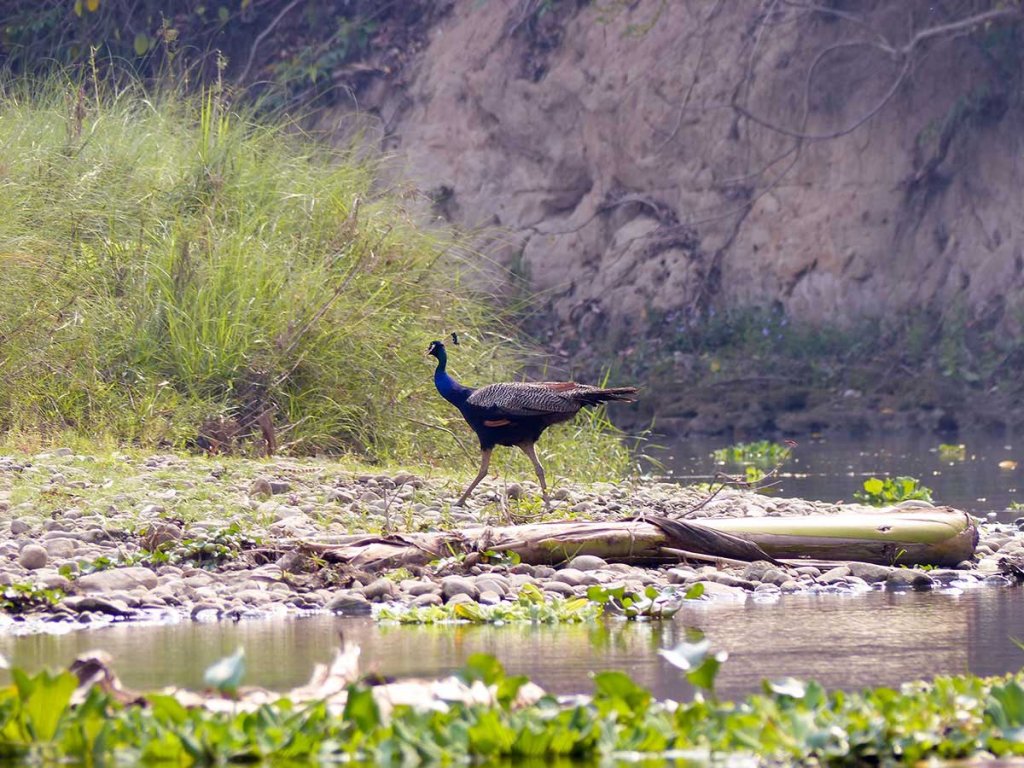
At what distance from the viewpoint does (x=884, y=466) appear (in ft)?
41.3

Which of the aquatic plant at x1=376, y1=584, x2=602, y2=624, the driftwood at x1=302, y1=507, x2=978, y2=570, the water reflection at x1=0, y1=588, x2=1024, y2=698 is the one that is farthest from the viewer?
the driftwood at x1=302, y1=507, x2=978, y2=570

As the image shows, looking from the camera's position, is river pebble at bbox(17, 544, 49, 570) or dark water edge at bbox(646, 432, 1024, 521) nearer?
river pebble at bbox(17, 544, 49, 570)

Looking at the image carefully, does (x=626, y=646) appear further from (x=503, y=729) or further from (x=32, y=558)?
(x=32, y=558)

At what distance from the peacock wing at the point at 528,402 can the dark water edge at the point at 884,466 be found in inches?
98.0

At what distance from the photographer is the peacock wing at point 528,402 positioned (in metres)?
8.10

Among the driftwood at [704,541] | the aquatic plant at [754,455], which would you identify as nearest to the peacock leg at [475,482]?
the driftwood at [704,541]

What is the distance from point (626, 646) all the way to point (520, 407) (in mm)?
3237

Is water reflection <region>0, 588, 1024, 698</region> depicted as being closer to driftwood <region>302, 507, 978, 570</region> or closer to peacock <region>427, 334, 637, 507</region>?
driftwood <region>302, 507, 978, 570</region>

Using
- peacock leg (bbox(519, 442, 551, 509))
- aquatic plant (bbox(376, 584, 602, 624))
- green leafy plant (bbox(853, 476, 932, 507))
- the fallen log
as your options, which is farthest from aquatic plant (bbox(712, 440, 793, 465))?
aquatic plant (bbox(376, 584, 602, 624))

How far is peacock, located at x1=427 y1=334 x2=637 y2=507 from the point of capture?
8.10 meters

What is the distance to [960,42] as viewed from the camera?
17.3 metres

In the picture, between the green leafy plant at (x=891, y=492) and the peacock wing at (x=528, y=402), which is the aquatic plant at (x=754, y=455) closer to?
the green leafy plant at (x=891, y=492)

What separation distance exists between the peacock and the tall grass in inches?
64.2

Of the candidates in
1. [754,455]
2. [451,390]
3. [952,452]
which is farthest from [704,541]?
[952,452]
